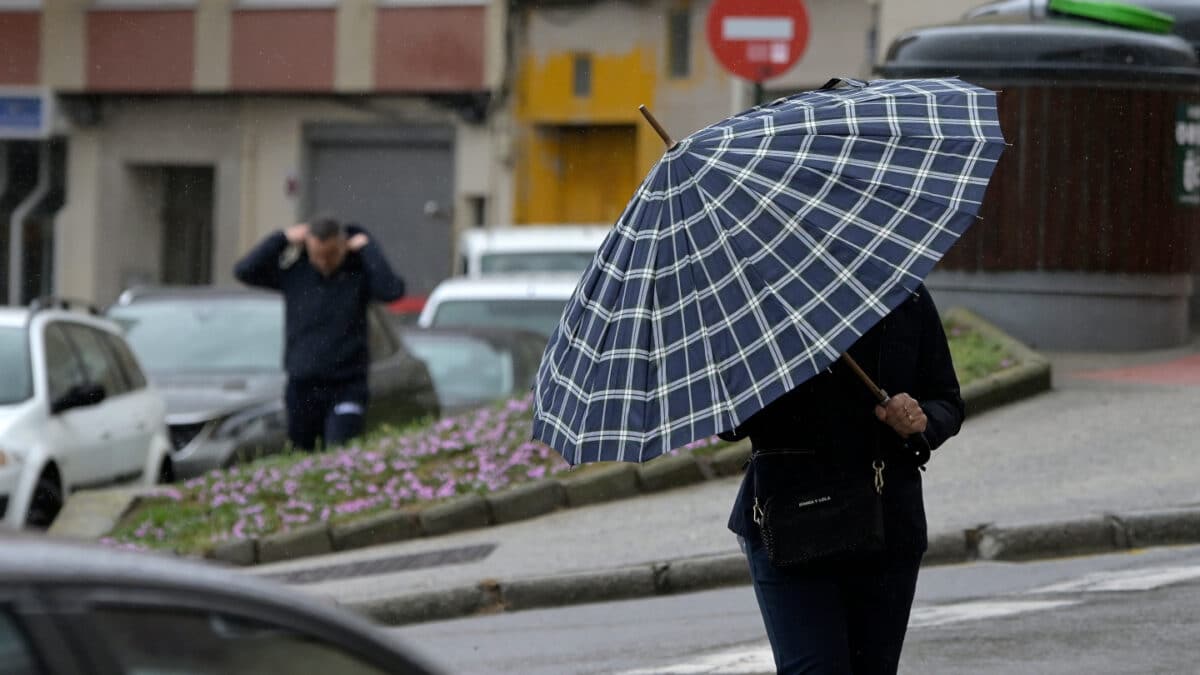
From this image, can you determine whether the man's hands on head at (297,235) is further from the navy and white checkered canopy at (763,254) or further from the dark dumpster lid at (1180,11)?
the navy and white checkered canopy at (763,254)

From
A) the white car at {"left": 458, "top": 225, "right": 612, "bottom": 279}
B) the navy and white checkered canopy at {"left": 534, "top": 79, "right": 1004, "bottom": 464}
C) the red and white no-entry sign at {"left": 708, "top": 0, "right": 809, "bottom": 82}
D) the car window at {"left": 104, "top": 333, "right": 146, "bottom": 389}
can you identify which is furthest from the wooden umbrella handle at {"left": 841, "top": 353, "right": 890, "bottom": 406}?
the white car at {"left": 458, "top": 225, "right": 612, "bottom": 279}

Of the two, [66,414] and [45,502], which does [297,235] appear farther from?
[45,502]

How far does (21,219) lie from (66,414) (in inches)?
963

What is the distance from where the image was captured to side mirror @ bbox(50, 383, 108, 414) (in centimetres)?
1217

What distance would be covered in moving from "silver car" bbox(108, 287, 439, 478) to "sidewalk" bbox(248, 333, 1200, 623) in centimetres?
301

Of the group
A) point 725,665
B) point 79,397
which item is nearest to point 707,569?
point 725,665

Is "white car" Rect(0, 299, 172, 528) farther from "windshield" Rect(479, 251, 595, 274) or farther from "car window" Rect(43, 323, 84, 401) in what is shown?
"windshield" Rect(479, 251, 595, 274)

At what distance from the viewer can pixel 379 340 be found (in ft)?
48.1

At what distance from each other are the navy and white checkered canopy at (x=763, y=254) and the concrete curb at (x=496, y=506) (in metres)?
6.70

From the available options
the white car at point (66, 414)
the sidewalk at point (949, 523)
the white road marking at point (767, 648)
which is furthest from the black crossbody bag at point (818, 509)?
the white car at point (66, 414)

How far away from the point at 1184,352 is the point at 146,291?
25.4 feet

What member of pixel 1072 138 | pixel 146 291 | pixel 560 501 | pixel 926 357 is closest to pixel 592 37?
pixel 146 291

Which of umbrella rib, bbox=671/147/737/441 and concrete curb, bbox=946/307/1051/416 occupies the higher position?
umbrella rib, bbox=671/147/737/441

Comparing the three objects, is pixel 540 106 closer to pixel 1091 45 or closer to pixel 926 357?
pixel 1091 45
